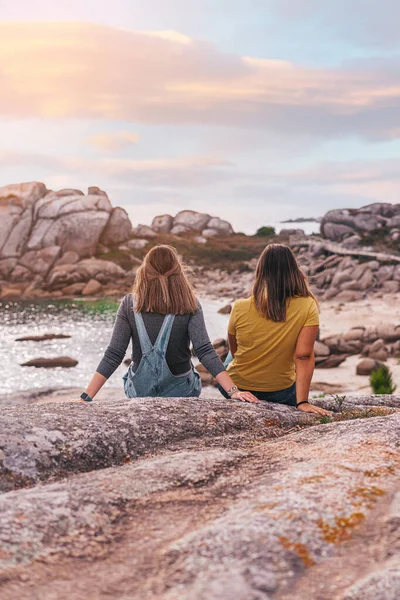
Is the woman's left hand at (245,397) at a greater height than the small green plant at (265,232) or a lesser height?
lesser

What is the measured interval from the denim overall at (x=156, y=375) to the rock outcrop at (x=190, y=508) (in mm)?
980

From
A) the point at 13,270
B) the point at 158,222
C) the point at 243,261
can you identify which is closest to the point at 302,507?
the point at 13,270

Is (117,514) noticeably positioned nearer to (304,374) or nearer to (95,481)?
(95,481)

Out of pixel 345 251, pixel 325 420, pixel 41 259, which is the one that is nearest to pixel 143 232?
pixel 41 259

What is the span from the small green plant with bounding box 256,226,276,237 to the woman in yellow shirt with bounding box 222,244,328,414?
11029 centimetres

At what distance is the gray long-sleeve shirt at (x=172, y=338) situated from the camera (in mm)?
6684

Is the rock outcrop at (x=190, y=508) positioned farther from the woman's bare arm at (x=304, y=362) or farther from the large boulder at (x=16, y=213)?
the large boulder at (x=16, y=213)

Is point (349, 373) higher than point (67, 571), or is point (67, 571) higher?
point (67, 571)

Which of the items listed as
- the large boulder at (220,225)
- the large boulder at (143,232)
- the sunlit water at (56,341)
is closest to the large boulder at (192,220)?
the large boulder at (220,225)

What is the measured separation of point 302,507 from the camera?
3.75 meters

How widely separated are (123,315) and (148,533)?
10.8 ft

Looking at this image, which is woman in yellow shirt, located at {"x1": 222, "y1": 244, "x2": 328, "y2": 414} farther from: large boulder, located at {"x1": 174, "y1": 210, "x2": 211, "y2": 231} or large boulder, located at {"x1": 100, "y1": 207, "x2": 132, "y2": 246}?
large boulder, located at {"x1": 174, "y1": 210, "x2": 211, "y2": 231}

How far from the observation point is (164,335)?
666 cm

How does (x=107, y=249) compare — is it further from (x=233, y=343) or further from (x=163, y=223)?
(x=233, y=343)
